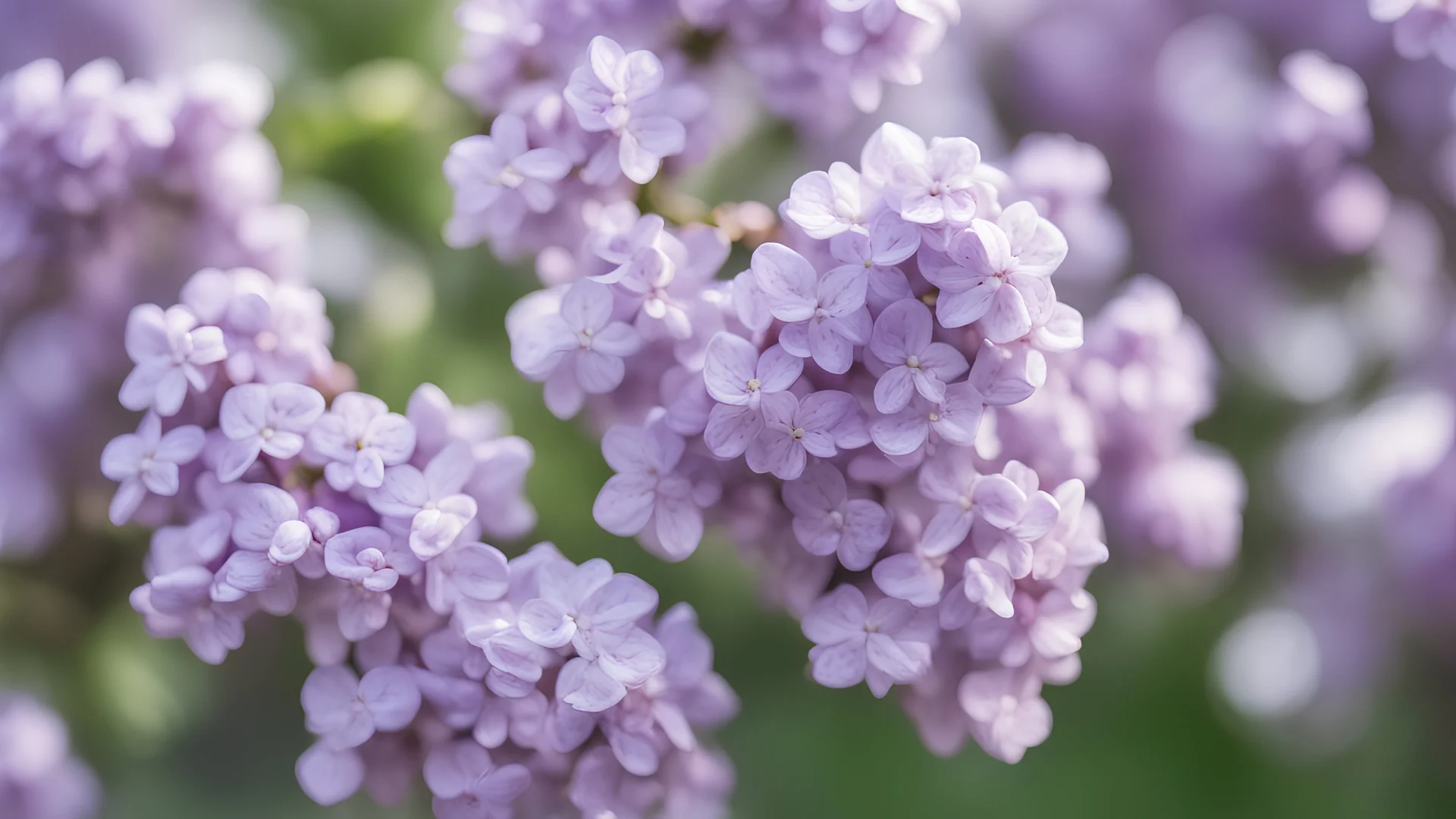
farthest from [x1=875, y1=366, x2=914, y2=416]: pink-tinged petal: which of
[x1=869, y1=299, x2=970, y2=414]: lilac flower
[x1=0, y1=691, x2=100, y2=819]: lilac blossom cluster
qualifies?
[x1=0, y1=691, x2=100, y2=819]: lilac blossom cluster

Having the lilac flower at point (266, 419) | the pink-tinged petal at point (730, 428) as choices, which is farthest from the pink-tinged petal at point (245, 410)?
the pink-tinged petal at point (730, 428)

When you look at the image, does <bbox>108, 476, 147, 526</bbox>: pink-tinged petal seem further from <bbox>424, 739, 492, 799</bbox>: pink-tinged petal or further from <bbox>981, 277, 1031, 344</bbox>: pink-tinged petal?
<bbox>981, 277, 1031, 344</bbox>: pink-tinged petal

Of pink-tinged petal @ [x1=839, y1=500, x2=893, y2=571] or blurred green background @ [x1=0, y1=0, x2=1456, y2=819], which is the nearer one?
pink-tinged petal @ [x1=839, y1=500, x2=893, y2=571]

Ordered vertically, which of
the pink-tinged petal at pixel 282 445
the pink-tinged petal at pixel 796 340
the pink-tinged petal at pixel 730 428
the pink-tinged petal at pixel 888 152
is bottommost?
the pink-tinged petal at pixel 282 445

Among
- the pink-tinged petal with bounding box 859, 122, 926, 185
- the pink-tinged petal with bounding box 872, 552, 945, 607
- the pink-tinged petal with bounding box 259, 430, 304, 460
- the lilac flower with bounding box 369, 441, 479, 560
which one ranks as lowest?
the lilac flower with bounding box 369, 441, 479, 560

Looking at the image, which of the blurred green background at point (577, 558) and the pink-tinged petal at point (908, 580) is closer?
the pink-tinged petal at point (908, 580)

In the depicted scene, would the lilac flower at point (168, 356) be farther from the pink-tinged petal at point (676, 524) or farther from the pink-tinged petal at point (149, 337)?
the pink-tinged petal at point (676, 524)

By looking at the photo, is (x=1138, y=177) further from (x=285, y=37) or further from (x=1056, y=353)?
(x=285, y=37)
